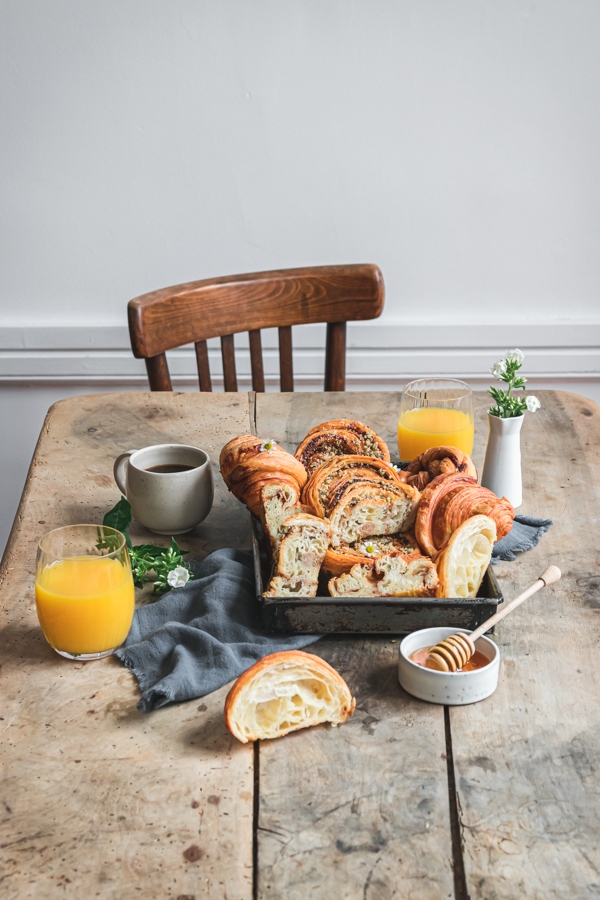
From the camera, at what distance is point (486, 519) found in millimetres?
798

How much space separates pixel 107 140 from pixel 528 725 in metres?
1.87

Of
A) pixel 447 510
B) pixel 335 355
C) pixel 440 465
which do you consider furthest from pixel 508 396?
pixel 335 355

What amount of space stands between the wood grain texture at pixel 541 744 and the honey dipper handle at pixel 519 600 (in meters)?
0.04

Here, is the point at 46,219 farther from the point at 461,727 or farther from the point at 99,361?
the point at 461,727

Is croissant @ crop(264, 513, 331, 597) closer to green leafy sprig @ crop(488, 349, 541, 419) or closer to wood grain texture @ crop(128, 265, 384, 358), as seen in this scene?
green leafy sprig @ crop(488, 349, 541, 419)

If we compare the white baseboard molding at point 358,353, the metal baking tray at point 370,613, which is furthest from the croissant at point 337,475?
the white baseboard molding at point 358,353

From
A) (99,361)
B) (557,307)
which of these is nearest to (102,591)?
(99,361)

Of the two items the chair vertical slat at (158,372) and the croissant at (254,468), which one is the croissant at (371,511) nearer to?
the croissant at (254,468)

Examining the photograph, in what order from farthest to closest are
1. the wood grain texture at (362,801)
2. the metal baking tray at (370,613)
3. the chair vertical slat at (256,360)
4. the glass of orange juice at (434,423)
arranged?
the chair vertical slat at (256,360) < the glass of orange juice at (434,423) < the metal baking tray at (370,613) < the wood grain texture at (362,801)

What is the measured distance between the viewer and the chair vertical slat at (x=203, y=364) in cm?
160

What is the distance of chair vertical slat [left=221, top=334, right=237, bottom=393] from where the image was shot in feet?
5.32

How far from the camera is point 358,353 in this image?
2.26 meters

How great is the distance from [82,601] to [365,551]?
0.29 metres

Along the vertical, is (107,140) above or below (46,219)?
above
